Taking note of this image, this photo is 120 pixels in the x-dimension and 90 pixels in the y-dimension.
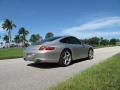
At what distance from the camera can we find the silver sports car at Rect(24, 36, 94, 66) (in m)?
8.09

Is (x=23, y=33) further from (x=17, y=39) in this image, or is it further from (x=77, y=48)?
(x=77, y=48)

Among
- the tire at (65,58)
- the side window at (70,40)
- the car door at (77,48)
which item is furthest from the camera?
the car door at (77,48)

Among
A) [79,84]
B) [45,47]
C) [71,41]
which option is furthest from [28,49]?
[79,84]

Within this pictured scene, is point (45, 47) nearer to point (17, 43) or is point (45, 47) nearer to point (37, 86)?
point (37, 86)

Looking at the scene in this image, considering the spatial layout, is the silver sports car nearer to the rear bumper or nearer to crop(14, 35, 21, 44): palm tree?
the rear bumper

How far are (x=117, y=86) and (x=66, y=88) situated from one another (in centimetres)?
119

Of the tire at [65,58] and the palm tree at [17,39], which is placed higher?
the palm tree at [17,39]

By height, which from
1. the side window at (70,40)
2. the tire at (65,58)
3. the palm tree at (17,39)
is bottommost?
the tire at (65,58)

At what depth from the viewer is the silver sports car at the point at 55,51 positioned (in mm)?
8086

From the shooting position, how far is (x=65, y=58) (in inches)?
348

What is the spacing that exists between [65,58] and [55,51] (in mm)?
848

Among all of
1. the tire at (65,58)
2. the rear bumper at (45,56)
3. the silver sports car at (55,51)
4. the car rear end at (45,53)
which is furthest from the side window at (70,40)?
the rear bumper at (45,56)

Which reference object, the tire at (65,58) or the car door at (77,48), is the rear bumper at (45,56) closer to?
the tire at (65,58)

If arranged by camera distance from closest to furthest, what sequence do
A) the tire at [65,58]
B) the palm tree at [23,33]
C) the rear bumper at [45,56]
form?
1. the rear bumper at [45,56]
2. the tire at [65,58]
3. the palm tree at [23,33]
